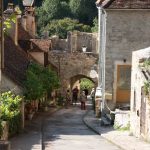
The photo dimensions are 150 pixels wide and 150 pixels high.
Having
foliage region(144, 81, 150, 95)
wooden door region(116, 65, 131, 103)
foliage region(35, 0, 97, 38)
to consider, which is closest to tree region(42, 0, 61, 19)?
foliage region(35, 0, 97, 38)

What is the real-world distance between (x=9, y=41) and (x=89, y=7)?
5292 centimetres

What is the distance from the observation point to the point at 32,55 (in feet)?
125

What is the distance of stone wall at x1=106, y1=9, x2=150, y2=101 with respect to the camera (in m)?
29.2

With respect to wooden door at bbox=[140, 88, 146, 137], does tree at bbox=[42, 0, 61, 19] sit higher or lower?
higher

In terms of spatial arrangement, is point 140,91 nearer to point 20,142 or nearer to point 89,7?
point 20,142

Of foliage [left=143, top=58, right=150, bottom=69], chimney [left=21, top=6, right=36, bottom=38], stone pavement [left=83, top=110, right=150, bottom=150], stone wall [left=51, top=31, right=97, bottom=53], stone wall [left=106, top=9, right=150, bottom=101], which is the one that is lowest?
stone pavement [left=83, top=110, right=150, bottom=150]

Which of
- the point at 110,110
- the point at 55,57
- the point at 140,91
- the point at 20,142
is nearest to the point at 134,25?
the point at 110,110

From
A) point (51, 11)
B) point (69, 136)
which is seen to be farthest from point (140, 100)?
point (51, 11)

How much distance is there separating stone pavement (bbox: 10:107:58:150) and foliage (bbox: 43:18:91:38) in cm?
5038

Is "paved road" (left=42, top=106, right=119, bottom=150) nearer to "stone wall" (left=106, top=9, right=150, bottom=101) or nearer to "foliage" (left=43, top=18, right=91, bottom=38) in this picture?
"stone wall" (left=106, top=9, right=150, bottom=101)

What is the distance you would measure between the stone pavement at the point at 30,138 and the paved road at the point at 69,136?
11.4 inches

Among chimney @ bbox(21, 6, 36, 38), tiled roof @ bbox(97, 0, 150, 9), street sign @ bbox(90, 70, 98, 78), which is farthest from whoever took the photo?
chimney @ bbox(21, 6, 36, 38)

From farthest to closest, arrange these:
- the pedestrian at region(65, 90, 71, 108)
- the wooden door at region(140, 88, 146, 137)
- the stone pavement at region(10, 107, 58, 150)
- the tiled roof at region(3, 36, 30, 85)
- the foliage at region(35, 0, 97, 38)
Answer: the foliage at region(35, 0, 97, 38) → the pedestrian at region(65, 90, 71, 108) → the tiled roof at region(3, 36, 30, 85) → the wooden door at region(140, 88, 146, 137) → the stone pavement at region(10, 107, 58, 150)

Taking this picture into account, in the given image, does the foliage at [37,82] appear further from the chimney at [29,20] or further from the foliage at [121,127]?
the chimney at [29,20]
